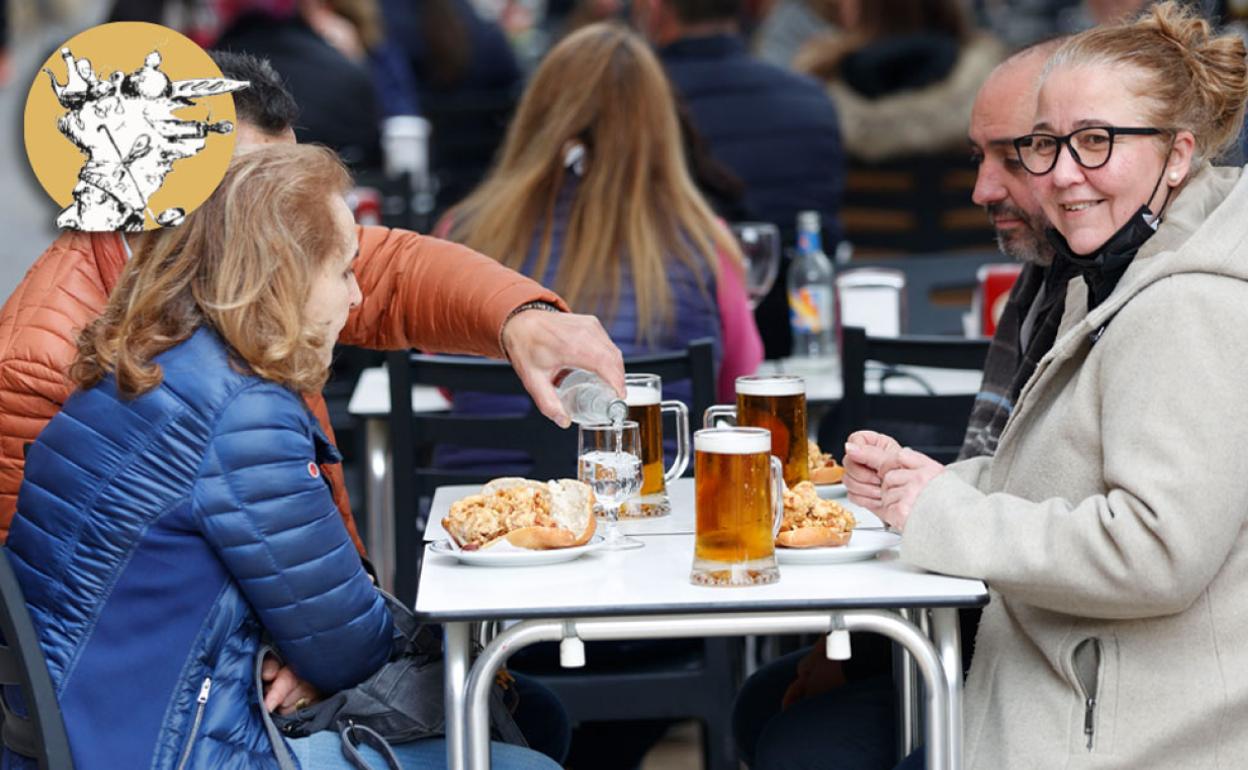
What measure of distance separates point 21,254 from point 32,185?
28.9ft

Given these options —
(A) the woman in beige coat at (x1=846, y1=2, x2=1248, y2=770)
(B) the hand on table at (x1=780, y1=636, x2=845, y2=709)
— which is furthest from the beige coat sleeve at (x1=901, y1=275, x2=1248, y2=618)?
(B) the hand on table at (x1=780, y1=636, x2=845, y2=709)

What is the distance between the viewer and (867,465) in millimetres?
2447

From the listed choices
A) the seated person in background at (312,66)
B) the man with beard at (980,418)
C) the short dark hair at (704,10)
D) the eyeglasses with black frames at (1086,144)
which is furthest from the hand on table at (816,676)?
the seated person in background at (312,66)

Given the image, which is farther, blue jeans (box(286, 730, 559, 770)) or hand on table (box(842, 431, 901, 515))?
hand on table (box(842, 431, 901, 515))

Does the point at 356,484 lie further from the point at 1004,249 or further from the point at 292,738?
the point at 292,738

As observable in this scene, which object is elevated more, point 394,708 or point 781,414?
point 781,414

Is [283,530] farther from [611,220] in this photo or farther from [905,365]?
[611,220]

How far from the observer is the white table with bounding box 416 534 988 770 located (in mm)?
2086

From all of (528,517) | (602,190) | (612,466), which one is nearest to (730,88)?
(602,190)

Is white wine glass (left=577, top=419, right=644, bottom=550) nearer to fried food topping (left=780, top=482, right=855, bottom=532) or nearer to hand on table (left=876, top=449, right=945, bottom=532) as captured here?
fried food topping (left=780, top=482, right=855, bottom=532)

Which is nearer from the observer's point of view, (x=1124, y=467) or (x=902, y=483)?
(x=1124, y=467)

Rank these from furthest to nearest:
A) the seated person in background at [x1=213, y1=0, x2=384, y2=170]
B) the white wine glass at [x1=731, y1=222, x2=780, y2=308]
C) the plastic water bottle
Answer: the seated person in background at [x1=213, y1=0, x2=384, y2=170]
the plastic water bottle
the white wine glass at [x1=731, y1=222, x2=780, y2=308]

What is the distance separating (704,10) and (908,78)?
99 centimetres

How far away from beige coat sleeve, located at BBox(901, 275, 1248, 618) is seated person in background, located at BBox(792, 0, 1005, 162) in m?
4.07
